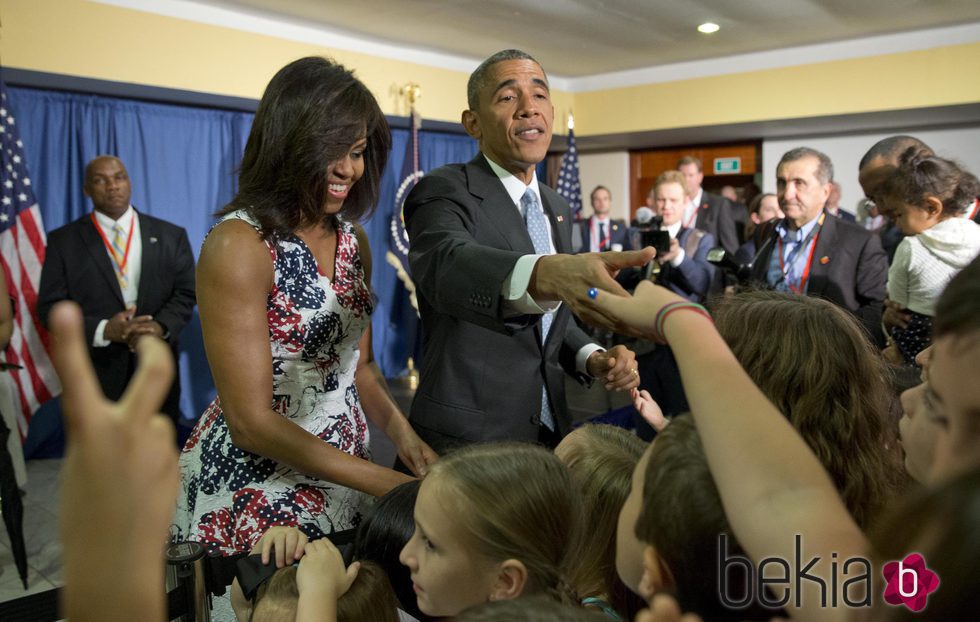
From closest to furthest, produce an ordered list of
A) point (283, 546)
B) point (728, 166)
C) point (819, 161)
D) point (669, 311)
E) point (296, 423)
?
point (669, 311) < point (283, 546) < point (296, 423) < point (819, 161) < point (728, 166)

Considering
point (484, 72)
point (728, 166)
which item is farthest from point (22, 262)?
point (728, 166)

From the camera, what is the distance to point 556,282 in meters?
1.15

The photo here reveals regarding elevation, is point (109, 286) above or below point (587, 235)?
below

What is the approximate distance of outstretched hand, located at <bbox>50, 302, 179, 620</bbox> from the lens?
1.37 feet

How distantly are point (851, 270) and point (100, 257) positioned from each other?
394cm

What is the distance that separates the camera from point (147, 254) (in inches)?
182

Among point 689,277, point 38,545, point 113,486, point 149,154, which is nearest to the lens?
point 113,486

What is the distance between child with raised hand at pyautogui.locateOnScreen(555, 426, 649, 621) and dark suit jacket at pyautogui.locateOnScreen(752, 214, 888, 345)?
2.18 m

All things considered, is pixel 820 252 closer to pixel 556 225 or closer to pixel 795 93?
pixel 556 225

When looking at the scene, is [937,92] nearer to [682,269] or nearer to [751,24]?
[751,24]

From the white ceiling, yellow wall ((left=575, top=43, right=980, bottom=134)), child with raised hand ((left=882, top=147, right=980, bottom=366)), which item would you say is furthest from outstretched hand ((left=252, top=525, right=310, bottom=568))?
yellow wall ((left=575, top=43, right=980, bottom=134))

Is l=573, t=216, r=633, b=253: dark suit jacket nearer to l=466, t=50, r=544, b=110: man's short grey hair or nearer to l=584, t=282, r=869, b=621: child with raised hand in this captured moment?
l=466, t=50, r=544, b=110: man's short grey hair

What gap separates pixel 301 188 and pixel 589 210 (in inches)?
371

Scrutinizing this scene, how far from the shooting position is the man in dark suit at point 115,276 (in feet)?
14.2
